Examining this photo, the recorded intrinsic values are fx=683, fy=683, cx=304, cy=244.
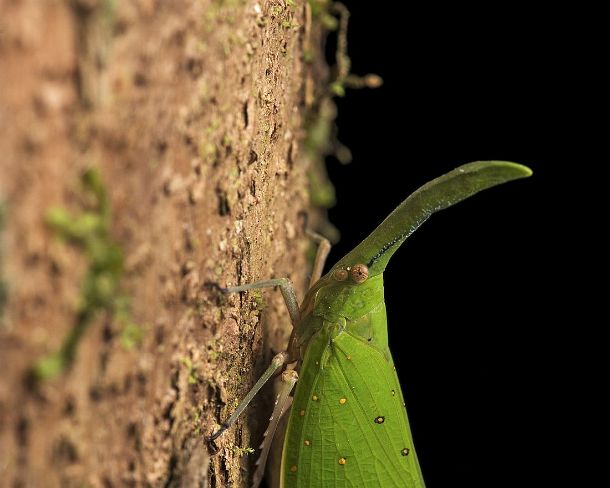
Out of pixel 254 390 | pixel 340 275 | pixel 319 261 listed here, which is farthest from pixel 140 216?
pixel 319 261

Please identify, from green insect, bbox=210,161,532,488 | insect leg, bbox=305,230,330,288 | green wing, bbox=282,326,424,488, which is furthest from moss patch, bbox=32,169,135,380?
insect leg, bbox=305,230,330,288

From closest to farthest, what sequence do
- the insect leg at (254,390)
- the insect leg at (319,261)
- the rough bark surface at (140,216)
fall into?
the rough bark surface at (140,216) → the insect leg at (254,390) → the insect leg at (319,261)

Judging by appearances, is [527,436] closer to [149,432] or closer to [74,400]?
[149,432]

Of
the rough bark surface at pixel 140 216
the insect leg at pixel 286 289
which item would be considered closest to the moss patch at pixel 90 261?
the rough bark surface at pixel 140 216

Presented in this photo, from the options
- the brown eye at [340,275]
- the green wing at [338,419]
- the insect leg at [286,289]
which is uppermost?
the brown eye at [340,275]

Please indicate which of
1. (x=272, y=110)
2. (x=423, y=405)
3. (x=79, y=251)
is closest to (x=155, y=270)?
(x=79, y=251)

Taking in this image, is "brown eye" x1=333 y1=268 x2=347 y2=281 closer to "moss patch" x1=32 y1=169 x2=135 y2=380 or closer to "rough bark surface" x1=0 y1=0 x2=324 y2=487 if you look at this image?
"rough bark surface" x1=0 y1=0 x2=324 y2=487

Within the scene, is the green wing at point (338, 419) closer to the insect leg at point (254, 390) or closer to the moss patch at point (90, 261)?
the insect leg at point (254, 390)
